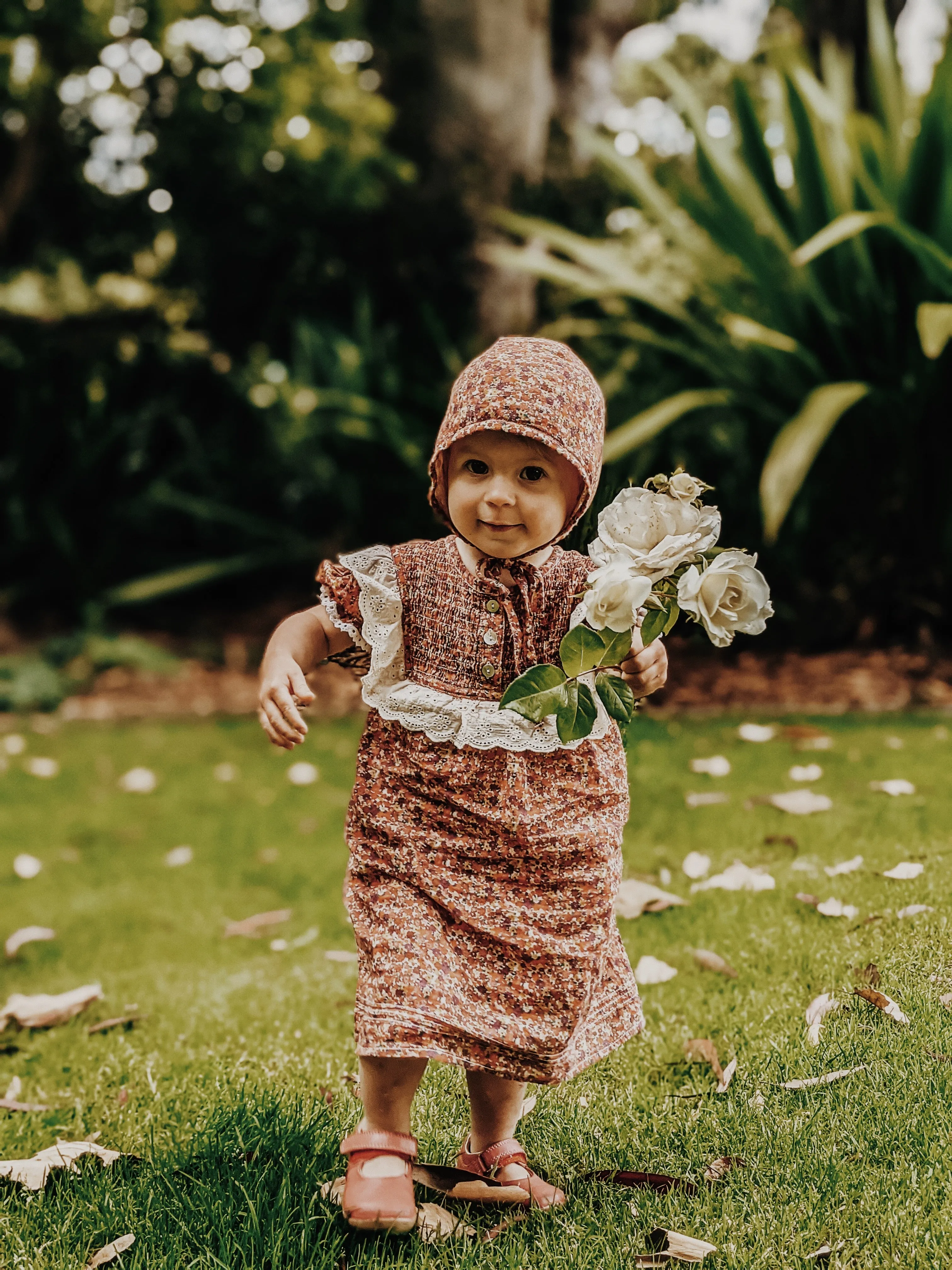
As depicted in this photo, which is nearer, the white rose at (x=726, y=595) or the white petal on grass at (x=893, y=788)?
the white rose at (x=726, y=595)

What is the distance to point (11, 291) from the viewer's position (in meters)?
8.66

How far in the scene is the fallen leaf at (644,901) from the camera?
2.75 meters

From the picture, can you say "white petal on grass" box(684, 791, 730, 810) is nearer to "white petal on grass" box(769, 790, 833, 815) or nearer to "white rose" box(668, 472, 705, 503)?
"white petal on grass" box(769, 790, 833, 815)

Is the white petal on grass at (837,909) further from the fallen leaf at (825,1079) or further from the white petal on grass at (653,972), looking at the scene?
the fallen leaf at (825,1079)

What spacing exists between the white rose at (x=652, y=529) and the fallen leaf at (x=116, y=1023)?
1.61 m

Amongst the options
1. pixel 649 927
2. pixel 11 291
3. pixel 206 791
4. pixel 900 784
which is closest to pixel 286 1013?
pixel 649 927

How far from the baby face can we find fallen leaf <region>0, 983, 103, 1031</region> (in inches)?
60.1

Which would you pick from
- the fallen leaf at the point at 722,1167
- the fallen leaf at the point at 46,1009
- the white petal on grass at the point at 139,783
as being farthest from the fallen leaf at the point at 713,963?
the white petal on grass at the point at 139,783

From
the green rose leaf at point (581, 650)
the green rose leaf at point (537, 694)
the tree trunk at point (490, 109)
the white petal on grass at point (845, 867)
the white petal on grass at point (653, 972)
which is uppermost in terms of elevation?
the tree trunk at point (490, 109)

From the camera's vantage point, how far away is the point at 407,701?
1.89m

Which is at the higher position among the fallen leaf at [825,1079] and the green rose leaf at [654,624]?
the green rose leaf at [654,624]

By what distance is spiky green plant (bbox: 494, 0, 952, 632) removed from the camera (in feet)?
14.8

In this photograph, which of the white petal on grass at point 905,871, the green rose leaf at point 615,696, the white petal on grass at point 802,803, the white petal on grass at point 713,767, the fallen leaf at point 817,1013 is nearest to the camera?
the green rose leaf at point 615,696

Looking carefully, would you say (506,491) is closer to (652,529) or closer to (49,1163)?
(652,529)
